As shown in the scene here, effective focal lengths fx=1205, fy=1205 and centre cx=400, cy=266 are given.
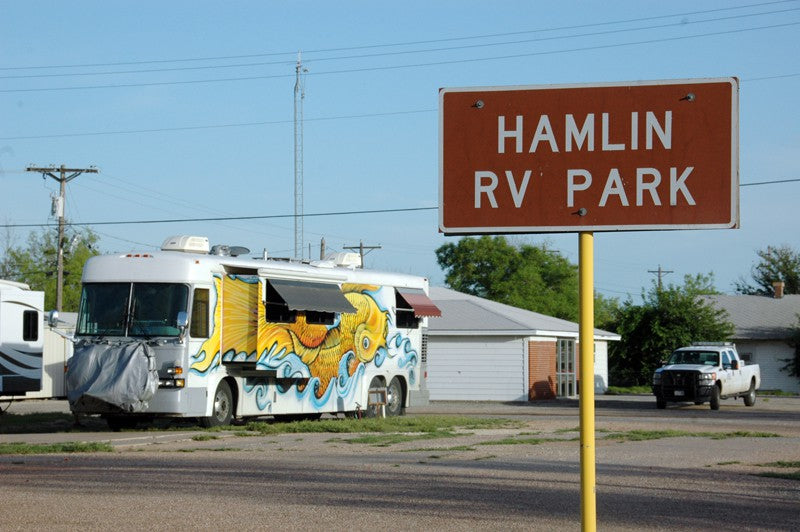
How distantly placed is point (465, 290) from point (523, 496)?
7917cm

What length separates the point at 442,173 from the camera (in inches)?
Result: 227

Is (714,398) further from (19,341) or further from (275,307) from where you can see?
(19,341)

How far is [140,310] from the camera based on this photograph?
22.2 metres

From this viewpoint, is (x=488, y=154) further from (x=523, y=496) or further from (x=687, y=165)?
(x=523, y=496)

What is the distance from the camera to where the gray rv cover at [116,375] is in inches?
835

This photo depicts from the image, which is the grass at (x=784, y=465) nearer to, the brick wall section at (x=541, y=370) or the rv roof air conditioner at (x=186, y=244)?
the rv roof air conditioner at (x=186, y=244)

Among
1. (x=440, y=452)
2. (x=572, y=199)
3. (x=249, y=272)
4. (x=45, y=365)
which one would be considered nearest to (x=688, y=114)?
(x=572, y=199)

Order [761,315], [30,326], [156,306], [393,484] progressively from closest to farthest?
[393,484] < [156,306] < [30,326] < [761,315]

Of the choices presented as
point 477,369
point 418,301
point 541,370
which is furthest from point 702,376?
point 418,301

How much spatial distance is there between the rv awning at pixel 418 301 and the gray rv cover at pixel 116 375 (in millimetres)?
8774

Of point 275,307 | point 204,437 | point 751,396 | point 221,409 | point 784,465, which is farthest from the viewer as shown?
point 751,396

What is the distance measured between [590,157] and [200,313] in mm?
17424

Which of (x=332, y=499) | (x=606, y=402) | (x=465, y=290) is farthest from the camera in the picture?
(x=465, y=290)

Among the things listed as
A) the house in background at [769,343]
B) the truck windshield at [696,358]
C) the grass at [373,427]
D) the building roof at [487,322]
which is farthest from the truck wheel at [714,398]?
the house in background at [769,343]
